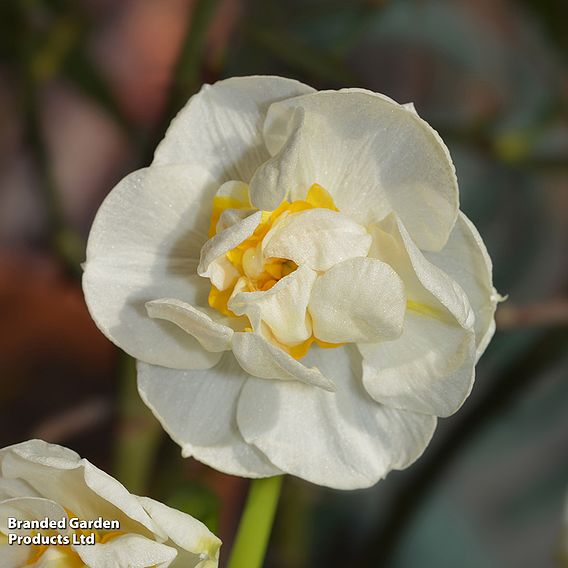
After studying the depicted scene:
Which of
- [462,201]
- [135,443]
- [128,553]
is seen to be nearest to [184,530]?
[128,553]

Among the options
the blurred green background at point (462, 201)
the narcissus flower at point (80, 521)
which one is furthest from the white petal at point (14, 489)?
the blurred green background at point (462, 201)

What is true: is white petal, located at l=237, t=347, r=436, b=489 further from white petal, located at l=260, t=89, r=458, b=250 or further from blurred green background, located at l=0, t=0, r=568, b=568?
blurred green background, located at l=0, t=0, r=568, b=568

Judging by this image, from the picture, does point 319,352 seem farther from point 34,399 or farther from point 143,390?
point 34,399

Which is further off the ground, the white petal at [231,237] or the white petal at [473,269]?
the white petal at [231,237]

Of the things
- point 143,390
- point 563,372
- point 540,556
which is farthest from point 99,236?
point 540,556

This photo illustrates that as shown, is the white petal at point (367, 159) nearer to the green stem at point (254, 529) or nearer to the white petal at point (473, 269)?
the white petal at point (473, 269)

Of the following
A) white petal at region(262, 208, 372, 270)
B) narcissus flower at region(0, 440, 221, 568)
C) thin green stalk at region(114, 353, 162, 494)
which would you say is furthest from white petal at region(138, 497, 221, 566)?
thin green stalk at region(114, 353, 162, 494)

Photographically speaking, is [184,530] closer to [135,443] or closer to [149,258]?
[149,258]
